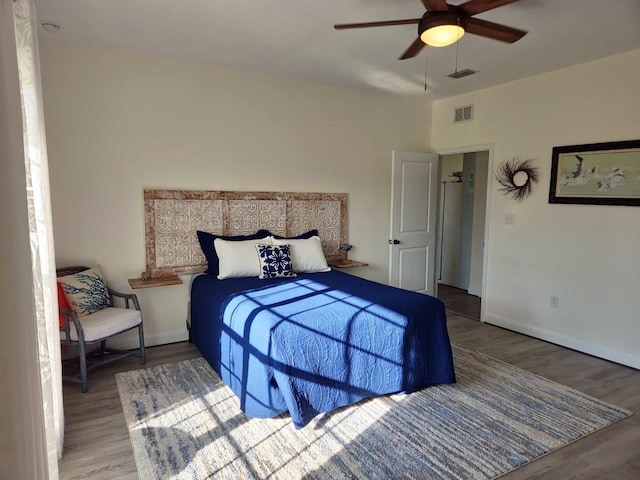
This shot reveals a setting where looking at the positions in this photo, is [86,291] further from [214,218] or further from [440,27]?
[440,27]

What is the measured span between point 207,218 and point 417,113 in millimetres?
2977

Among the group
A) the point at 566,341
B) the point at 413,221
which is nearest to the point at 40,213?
the point at 413,221

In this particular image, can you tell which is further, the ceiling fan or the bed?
the bed

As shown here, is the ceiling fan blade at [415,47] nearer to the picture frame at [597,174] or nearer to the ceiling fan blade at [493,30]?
the ceiling fan blade at [493,30]

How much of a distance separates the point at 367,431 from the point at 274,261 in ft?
5.68

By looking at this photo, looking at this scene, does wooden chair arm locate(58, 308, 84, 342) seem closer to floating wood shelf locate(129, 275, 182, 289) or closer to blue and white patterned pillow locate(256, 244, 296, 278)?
floating wood shelf locate(129, 275, 182, 289)

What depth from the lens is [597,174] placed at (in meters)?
3.65

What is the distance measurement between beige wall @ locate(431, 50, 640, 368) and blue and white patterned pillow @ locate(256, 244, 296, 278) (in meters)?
2.39

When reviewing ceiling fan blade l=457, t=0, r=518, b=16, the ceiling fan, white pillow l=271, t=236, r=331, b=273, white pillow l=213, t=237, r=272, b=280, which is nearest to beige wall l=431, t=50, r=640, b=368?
the ceiling fan

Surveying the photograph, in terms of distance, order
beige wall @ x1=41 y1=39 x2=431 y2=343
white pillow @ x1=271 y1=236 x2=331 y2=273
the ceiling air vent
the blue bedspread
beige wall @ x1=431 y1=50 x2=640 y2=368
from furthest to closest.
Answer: the ceiling air vent → white pillow @ x1=271 y1=236 x2=331 y2=273 → beige wall @ x1=431 y1=50 x2=640 y2=368 → beige wall @ x1=41 y1=39 x2=431 y2=343 → the blue bedspread

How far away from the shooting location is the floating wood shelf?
11.3ft

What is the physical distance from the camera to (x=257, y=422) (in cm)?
254

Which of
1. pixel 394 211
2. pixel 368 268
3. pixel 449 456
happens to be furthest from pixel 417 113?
pixel 449 456

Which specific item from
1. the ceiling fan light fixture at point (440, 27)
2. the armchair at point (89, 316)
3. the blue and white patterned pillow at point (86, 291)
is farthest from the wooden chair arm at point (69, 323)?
the ceiling fan light fixture at point (440, 27)
